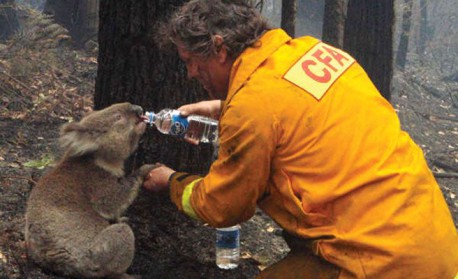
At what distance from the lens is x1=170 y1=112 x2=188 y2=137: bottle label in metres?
4.15

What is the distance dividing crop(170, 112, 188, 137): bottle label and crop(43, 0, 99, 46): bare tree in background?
8557 millimetres

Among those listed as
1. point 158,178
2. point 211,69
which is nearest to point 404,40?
point 158,178

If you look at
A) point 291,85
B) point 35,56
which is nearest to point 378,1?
point 35,56

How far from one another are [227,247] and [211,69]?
1.61 m

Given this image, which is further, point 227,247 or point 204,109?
point 227,247

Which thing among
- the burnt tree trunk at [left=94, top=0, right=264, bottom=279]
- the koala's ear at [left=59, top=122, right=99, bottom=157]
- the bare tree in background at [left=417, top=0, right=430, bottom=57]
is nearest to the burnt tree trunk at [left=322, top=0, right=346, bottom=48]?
the burnt tree trunk at [left=94, top=0, right=264, bottom=279]

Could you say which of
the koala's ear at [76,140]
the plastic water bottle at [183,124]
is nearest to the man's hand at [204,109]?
the plastic water bottle at [183,124]

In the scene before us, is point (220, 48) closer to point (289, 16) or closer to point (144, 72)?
point (144, 72)

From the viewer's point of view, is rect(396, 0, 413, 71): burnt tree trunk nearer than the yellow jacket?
No

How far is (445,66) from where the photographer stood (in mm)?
22750

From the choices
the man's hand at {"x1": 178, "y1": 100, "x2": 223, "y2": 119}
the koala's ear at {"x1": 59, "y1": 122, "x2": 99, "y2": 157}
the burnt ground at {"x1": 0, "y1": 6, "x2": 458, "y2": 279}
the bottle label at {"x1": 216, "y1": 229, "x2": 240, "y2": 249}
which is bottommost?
the burnt ground at {"x1": 0, "y1": 6, "x2": 458, "y2": 279}

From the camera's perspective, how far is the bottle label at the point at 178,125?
13.6 ft

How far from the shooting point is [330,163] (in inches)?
123

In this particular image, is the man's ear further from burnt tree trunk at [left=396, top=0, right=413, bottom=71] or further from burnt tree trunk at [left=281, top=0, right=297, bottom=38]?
burnt tree trunk at [left=396, top=0, right=413, bottom=71]
